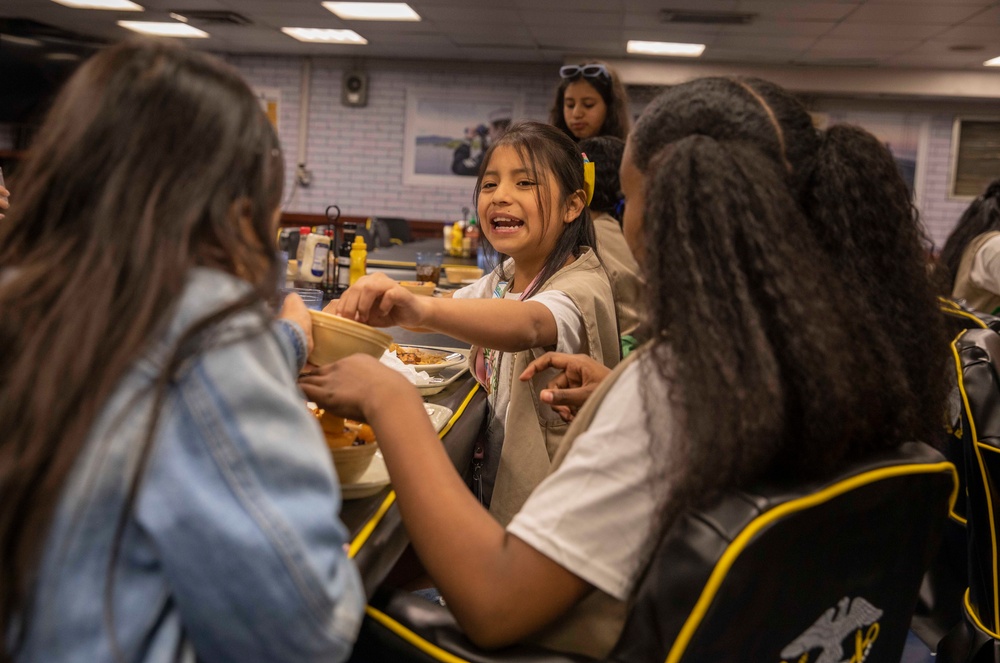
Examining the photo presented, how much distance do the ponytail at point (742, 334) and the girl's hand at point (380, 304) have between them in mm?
632

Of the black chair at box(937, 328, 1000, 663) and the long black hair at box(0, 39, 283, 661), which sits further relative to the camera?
the black chair at box(937, 328, 1000, 663)

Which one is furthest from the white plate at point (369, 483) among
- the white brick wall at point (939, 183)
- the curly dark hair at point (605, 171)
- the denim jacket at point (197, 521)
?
the white brick wall at point (939, 183)

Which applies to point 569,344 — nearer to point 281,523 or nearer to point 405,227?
point 281,523

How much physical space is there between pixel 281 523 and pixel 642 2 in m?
6.99

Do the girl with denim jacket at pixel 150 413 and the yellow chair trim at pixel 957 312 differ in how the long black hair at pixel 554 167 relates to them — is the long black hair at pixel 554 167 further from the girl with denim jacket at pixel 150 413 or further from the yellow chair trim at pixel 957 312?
the girl with denim jacket at pixel 150 413

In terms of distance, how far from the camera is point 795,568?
31.2 inches

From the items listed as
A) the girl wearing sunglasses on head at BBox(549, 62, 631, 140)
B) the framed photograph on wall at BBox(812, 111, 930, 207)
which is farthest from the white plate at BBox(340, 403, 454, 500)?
the framed photograph on wall at BBox(812, 111, 930, 207)

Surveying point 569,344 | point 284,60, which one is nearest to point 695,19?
point 284,60

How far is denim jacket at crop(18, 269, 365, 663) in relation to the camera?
23.9 inches

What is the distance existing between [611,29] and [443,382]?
688 cm

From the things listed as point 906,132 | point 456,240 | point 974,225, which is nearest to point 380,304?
point 974,225

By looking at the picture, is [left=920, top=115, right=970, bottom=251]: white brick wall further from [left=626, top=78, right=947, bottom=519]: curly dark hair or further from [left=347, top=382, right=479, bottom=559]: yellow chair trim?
[left=347, top=382, right=479, bottom=559]: yellow chair trim

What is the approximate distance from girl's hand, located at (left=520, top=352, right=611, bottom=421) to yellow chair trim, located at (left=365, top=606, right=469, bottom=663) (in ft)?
1.83

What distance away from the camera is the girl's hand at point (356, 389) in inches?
38.4
